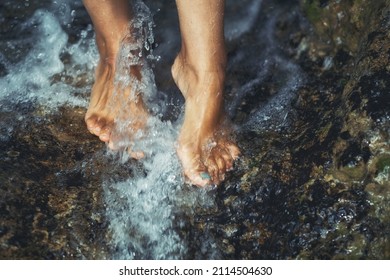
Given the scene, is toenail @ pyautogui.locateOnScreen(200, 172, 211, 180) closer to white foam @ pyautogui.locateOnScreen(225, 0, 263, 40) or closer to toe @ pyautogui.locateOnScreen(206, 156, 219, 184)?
toe @ pyautogui.locateOnScreen(206, 156, 219, 184)

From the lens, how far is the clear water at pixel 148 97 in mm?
2236

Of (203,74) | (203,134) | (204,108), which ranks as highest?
(203,74)

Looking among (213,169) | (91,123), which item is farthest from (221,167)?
(91,123)

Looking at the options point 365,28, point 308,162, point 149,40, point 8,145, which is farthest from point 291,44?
point 8,145

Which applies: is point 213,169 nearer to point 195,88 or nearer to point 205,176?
point 205,176

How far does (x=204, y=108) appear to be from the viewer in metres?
2.36

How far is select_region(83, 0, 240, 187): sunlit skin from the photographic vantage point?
2209 millimetres

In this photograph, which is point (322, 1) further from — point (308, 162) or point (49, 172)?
point (49, 172)

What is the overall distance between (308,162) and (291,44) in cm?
100

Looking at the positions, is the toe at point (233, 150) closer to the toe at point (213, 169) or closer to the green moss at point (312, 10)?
the toe at point (213, 169)

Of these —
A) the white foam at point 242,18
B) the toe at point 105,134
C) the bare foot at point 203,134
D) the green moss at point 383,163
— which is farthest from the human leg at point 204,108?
the white foam at point 242,18

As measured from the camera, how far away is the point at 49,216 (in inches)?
85.4

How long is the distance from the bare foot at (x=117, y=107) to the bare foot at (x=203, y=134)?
0.88 ft

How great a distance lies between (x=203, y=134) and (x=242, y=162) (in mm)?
203
